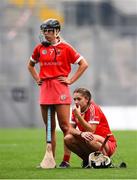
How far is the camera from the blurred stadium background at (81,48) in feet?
97.4

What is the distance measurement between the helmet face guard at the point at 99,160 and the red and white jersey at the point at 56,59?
124cm

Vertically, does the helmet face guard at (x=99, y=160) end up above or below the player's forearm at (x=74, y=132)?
below

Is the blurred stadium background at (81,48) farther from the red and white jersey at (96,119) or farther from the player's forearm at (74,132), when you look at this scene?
the player's forearm at (74,132)

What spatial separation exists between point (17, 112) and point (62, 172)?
17198 mm

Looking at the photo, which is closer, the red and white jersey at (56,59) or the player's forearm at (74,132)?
the player's forearm at (74,132)

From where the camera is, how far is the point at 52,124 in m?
13.7

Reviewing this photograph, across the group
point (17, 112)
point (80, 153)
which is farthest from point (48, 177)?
point (17, 112)

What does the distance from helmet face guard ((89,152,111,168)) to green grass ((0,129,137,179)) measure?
169 mm

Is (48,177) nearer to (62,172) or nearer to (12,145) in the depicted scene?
(62,172)

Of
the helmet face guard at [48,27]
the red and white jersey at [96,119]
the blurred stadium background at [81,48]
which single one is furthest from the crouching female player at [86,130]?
the blurred stadium background at [81,48]

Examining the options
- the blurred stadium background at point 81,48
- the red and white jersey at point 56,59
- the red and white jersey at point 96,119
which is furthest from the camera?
the blurred stadium background at point 81,48

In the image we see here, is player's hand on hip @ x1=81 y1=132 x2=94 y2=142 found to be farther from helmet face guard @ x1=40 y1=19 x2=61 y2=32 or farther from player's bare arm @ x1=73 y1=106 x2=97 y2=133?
helmet face guard @ x1=40 y1=19 x2=61 y2=32

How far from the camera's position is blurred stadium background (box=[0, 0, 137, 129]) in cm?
2969

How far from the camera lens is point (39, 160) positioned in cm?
1530
